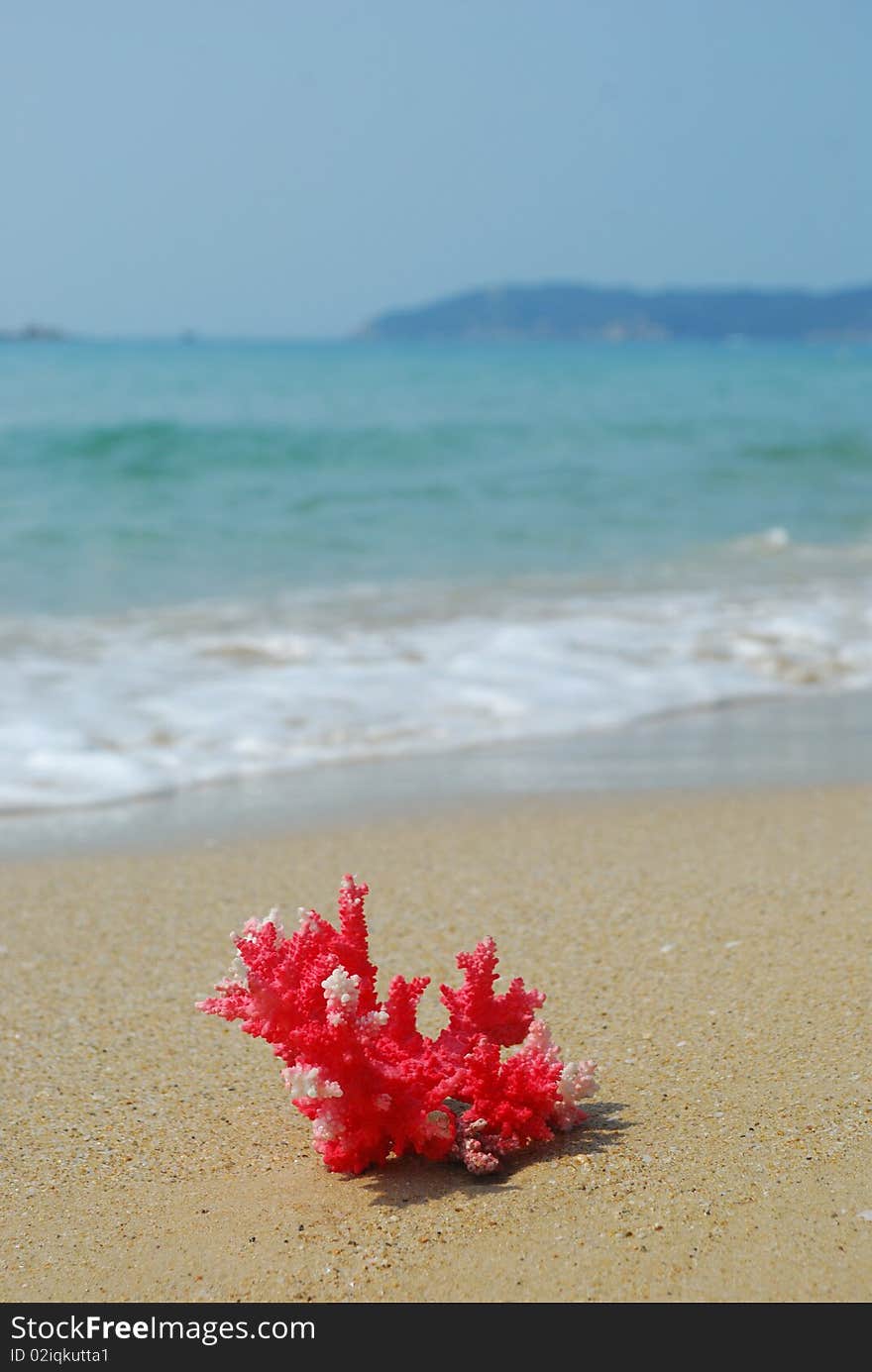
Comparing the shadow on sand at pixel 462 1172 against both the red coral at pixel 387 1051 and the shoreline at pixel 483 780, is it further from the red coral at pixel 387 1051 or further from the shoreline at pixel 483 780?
the shoreline at pixel 483 780

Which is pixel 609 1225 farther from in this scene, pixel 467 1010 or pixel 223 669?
pixel 223 669

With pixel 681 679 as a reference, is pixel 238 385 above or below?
above

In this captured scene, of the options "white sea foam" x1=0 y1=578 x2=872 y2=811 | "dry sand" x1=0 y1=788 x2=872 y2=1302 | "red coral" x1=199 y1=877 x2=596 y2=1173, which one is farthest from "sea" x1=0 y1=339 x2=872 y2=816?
"red coral" x1=199 y1=877 x2=596 y2=1173

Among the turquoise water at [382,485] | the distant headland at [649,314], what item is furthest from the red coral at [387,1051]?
the distant headland at [649,314]

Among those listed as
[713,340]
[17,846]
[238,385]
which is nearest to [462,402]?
[238,385]

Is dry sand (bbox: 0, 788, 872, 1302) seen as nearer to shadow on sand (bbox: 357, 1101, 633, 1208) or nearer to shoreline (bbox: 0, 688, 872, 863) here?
shadow on sand (bbox: 357, 1101, 633, 1208)
